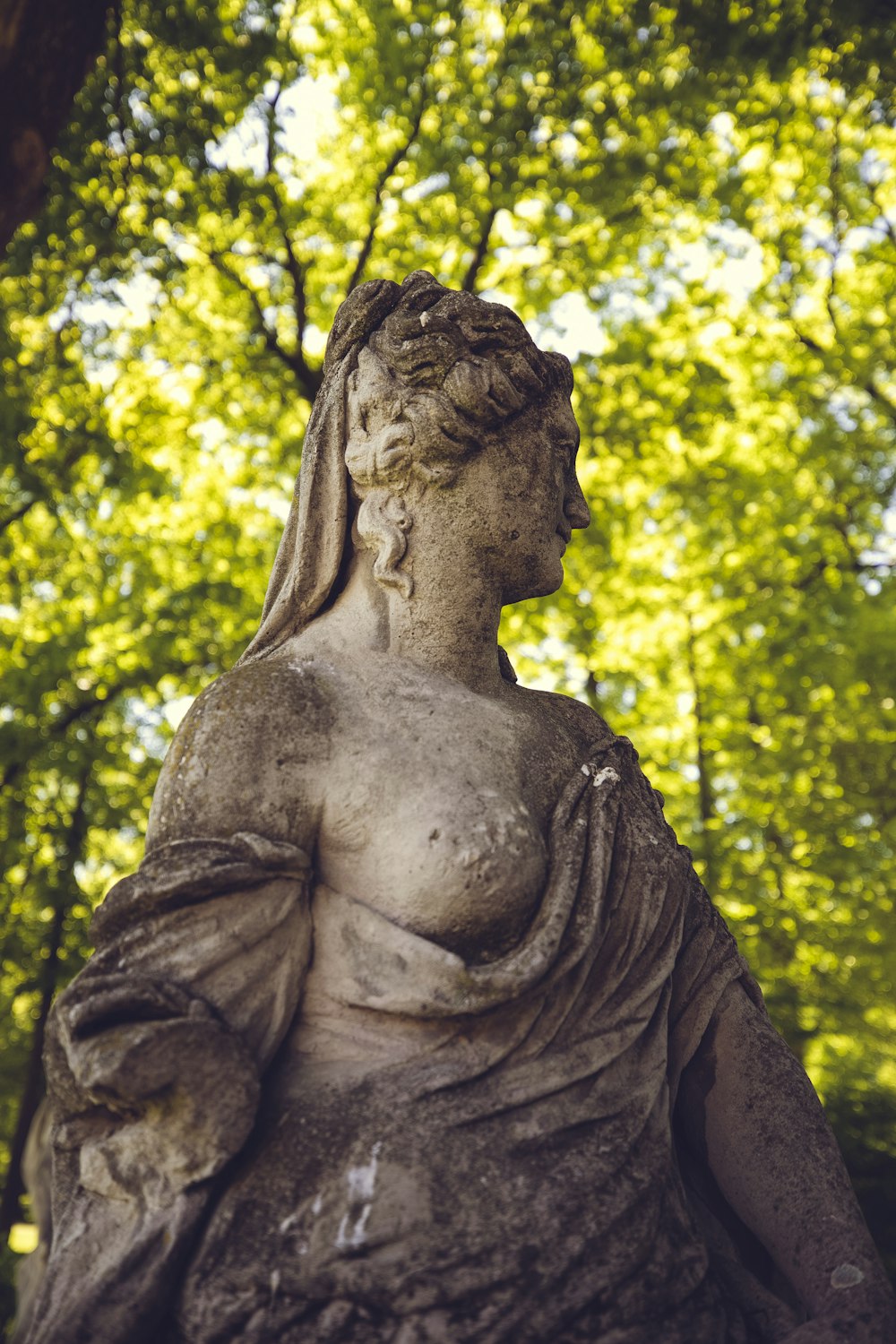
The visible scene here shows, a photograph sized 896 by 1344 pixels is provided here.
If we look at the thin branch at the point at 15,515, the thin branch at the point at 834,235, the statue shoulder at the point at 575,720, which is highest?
the thin branch at the point at 834,235

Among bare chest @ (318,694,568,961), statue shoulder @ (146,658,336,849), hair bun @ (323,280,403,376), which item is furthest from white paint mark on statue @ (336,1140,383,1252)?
hair bun @ (323,280,403,376)

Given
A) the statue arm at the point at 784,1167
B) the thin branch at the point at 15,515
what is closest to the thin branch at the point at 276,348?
the thin branch at the point at 15,515

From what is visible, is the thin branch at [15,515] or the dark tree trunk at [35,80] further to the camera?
the thin branch at [15,515]

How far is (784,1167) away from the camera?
2443 mm

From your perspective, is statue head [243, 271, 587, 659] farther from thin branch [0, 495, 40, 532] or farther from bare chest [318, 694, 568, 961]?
thin branch [0, 495, 40, 532]

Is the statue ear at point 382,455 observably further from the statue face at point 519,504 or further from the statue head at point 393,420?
the statue face at point 519,504

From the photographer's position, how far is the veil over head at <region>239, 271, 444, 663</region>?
2.92m

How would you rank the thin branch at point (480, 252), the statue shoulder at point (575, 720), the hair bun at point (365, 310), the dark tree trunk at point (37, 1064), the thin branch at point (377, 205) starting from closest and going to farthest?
the statue shoulder at point (575, 720) < the hair bun at point (365, 310) < the dark tree trunk at point (37, 1064) < the thin branch at point (480, 252) < the thin branch at point (377, 205)

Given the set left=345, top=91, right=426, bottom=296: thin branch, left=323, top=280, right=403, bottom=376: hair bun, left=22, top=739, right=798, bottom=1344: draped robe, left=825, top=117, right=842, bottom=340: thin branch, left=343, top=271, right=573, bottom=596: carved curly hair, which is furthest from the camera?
left=825, top=117, right=842, bottom=340: thin branch

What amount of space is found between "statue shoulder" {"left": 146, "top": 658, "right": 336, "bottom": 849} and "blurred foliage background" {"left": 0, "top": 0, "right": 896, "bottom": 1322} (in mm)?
8233

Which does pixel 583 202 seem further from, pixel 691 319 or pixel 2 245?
pixel 2 245

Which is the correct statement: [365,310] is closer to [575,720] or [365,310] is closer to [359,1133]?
[575,720]

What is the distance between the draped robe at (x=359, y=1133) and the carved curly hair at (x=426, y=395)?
A: 98cm

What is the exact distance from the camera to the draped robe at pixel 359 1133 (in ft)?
6.23
